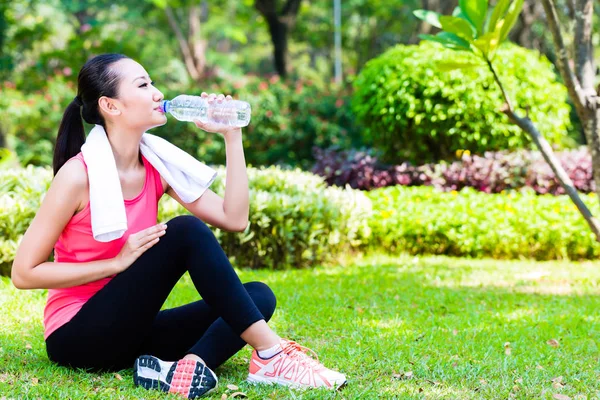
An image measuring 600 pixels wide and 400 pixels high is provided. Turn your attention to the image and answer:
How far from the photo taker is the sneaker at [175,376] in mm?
2533

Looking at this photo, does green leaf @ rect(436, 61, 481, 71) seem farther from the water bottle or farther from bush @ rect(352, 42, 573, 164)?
bush @ rect(352, 42, 573, 164)

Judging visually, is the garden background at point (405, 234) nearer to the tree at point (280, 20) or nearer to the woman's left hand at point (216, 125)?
the woman's left hand at point (216, 125)

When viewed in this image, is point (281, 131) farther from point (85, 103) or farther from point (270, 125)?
point (85, 103)

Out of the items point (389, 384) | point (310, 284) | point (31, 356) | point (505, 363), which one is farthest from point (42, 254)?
point (310, 284)

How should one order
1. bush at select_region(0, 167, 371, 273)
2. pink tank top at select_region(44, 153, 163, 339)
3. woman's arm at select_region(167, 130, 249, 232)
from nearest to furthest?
1. pink tank top at select_region(44, 153, 163, 339)
2. woman's arm at select_region(167, 130, 249, 232)
3. bush at select_region(0, 167, 371, 273)

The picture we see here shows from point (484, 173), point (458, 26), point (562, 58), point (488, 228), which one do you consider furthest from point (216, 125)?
point (484, 173)

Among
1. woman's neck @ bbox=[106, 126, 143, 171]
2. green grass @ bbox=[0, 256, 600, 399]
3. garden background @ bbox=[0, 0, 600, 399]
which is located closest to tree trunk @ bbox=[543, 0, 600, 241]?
garden background @ bbox=[0, 0, 600, 399]

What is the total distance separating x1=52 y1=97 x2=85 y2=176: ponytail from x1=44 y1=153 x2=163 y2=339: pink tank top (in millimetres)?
121

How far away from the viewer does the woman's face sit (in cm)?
268

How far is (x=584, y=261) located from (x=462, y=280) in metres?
1.71

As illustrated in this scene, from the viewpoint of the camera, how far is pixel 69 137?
2.73m

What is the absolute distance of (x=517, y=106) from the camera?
8.14 meters

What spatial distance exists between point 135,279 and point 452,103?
6.16 metres

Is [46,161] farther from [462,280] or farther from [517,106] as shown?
[462,280]
